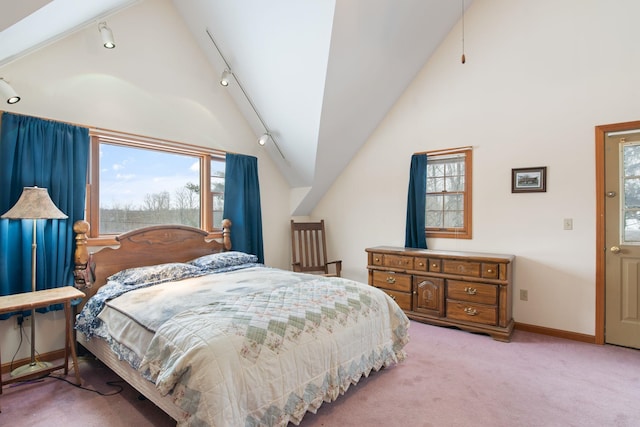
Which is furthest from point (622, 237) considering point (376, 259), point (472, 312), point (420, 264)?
point (376, 259)

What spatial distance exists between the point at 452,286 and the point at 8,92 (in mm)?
4260

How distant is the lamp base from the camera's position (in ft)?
8.19

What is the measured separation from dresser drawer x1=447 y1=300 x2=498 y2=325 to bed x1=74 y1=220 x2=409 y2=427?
107 cm

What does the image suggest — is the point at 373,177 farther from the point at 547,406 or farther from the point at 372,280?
the point at 547,406

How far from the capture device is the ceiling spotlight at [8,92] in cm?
248

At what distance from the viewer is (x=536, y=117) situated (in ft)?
11.4

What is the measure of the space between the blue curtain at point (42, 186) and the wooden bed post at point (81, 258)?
49 mm

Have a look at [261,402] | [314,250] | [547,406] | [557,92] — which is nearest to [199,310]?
[261,402]

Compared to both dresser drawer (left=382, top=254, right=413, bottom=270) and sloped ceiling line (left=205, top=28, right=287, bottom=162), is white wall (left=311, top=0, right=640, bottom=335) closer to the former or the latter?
dresser drawer (left=382, top=254, right=413, bottom=270)

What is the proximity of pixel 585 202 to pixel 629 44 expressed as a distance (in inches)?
58.1

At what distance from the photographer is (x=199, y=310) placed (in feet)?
6.65

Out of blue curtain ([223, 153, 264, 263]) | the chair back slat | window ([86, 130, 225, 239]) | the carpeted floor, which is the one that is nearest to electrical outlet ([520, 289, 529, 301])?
the carpeted floor

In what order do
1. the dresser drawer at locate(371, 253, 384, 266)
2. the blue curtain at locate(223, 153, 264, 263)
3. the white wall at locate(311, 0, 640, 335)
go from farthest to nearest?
the blue curtain at locate(223, 153, 264, 263) < the dresser drawer at locate(371, 253, 384, 266) < the white wall at locate(311, 0, 640, 335)

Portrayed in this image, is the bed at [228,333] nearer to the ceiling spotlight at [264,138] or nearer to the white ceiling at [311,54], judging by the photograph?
the ceiling spotlight at [264,138]
